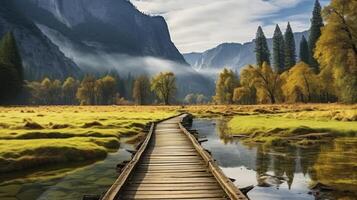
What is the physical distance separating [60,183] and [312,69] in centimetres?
10966

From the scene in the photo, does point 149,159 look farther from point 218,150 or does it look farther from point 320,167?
point 218,150

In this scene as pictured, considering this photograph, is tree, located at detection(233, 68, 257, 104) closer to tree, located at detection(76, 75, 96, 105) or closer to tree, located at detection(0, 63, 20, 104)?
tree, located at detection(76, 75, 96, 105)

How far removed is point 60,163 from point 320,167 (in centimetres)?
1622

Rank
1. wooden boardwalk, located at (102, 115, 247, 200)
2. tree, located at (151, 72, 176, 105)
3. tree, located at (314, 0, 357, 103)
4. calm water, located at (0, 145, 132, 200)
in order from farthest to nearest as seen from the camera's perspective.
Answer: tree, located at (151, 72, 176, 105), tree, located at (314, 0, 357, 103), calm water, located at (0, 145, 132, 200), wooden boardwalk, located at (102, 115, 247, 200)

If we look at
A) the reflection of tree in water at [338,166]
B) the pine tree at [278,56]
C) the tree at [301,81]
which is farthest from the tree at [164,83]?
the reflection of tree in water at [338,166]

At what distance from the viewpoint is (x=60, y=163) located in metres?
28.2

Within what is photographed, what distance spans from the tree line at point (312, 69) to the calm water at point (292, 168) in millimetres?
23688

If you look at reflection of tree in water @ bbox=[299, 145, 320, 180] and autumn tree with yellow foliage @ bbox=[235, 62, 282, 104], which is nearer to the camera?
reflection of tree in water @ bbox=[299, 145, 320, 180]

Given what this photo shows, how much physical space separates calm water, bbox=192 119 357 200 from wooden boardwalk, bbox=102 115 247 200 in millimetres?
2577

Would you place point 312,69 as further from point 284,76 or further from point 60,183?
point 60,183

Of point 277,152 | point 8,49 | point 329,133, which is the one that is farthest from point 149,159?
point 8,49

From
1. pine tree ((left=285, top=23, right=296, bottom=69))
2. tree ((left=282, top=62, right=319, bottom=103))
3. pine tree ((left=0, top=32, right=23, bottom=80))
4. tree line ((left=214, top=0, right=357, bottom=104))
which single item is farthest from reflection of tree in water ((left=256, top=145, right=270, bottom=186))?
pine tree ((left=285, top=23, right=296, bottom=69))

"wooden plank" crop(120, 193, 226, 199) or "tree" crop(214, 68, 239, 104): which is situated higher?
"tree" crop(214, 68, 239, 104)

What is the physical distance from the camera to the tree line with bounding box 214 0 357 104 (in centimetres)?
5700
